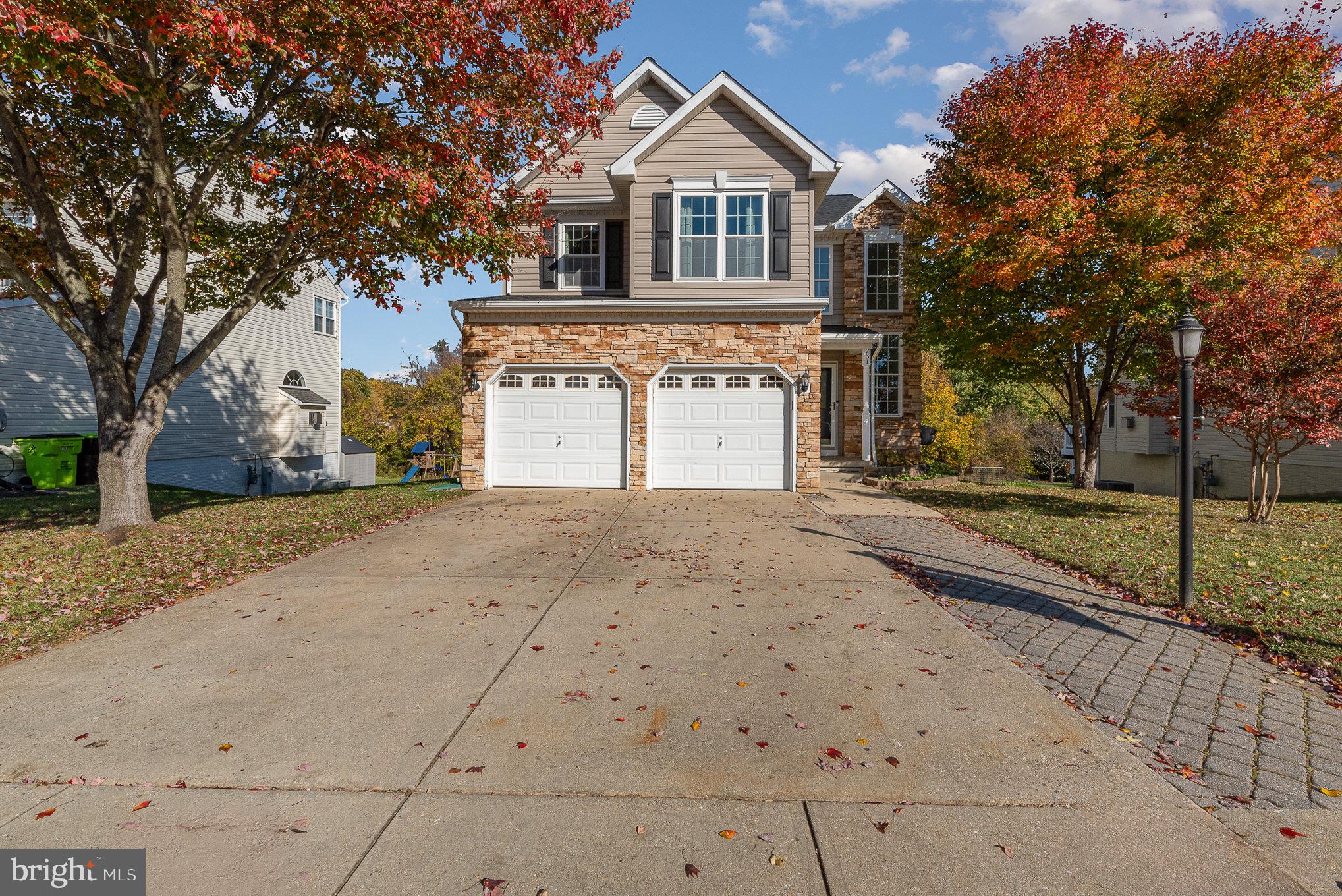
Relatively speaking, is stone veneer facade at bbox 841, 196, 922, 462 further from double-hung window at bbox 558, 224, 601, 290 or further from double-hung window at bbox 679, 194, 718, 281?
double-hung window at bbox 558, 224, 601, 290

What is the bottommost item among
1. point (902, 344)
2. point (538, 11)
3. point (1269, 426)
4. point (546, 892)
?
point (546, 892)

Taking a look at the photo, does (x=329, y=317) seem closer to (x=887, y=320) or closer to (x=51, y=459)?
(x=51, y=459)

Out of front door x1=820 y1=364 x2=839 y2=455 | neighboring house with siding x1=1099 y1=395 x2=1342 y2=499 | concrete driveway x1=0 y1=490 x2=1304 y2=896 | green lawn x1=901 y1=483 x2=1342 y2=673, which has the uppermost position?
front door x1=820 y1=364 x2=839 y2=455

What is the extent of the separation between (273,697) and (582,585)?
2772 millimetres

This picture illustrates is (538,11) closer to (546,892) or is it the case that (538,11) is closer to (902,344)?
(546,892)

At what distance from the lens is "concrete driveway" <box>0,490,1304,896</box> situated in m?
2.39

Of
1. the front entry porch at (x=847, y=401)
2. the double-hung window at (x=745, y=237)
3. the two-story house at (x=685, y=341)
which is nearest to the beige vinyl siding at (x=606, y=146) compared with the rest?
the two-story house at (x=685, y=341)

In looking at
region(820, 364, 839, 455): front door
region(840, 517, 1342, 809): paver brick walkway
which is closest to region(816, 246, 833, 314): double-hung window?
region(820, 364, 839, 455): front door

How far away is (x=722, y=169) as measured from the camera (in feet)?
43.6

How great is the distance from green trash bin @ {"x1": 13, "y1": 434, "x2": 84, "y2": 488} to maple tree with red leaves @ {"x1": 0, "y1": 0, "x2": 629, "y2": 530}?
19.6 ft

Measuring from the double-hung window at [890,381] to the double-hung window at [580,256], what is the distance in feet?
27.0

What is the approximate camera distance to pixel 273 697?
148 inches

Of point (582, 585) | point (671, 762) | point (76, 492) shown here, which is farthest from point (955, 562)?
point (76, 492)

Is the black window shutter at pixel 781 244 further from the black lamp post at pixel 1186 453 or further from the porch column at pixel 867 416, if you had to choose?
the black lamp post at pixel 1186 453
